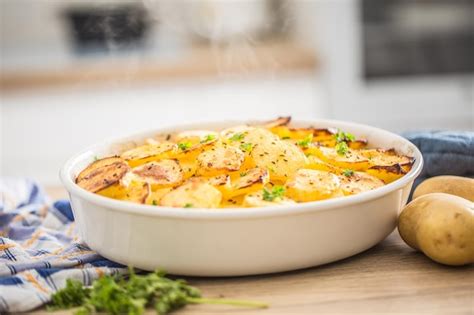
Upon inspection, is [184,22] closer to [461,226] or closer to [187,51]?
[187,51]

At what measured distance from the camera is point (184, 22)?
4.36m

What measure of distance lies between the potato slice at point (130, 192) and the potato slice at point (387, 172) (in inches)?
16.8

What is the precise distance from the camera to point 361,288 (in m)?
1.10

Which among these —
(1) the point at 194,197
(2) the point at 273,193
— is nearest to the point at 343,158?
(2) the point at 273,193

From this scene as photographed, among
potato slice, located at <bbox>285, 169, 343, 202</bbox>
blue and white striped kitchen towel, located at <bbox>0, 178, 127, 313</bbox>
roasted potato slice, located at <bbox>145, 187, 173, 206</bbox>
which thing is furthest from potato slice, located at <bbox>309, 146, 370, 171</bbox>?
blue and white striped kitchen towel, located at <bbox>0, 178, 127, 313</bbox>

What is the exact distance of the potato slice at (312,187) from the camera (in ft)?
3.69

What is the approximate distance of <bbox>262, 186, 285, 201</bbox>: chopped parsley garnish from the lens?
1101 mm

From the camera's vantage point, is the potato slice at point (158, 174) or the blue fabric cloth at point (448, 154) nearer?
the potato slice at point (158, 174)

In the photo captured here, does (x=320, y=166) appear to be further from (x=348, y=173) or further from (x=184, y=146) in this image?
(x=184, y=146)

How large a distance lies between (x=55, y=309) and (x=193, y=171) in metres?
0.35

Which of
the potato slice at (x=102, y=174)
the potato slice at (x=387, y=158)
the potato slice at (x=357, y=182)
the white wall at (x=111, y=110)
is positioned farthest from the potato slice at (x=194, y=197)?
the white wall at (x=111, y=110)

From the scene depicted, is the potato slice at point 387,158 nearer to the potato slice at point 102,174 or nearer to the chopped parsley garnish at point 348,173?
the chopped parsley garnish at point 348,173

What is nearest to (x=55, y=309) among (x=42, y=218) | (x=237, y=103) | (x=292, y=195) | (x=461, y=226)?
(x=292, y=195)

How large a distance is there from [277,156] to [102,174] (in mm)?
322
